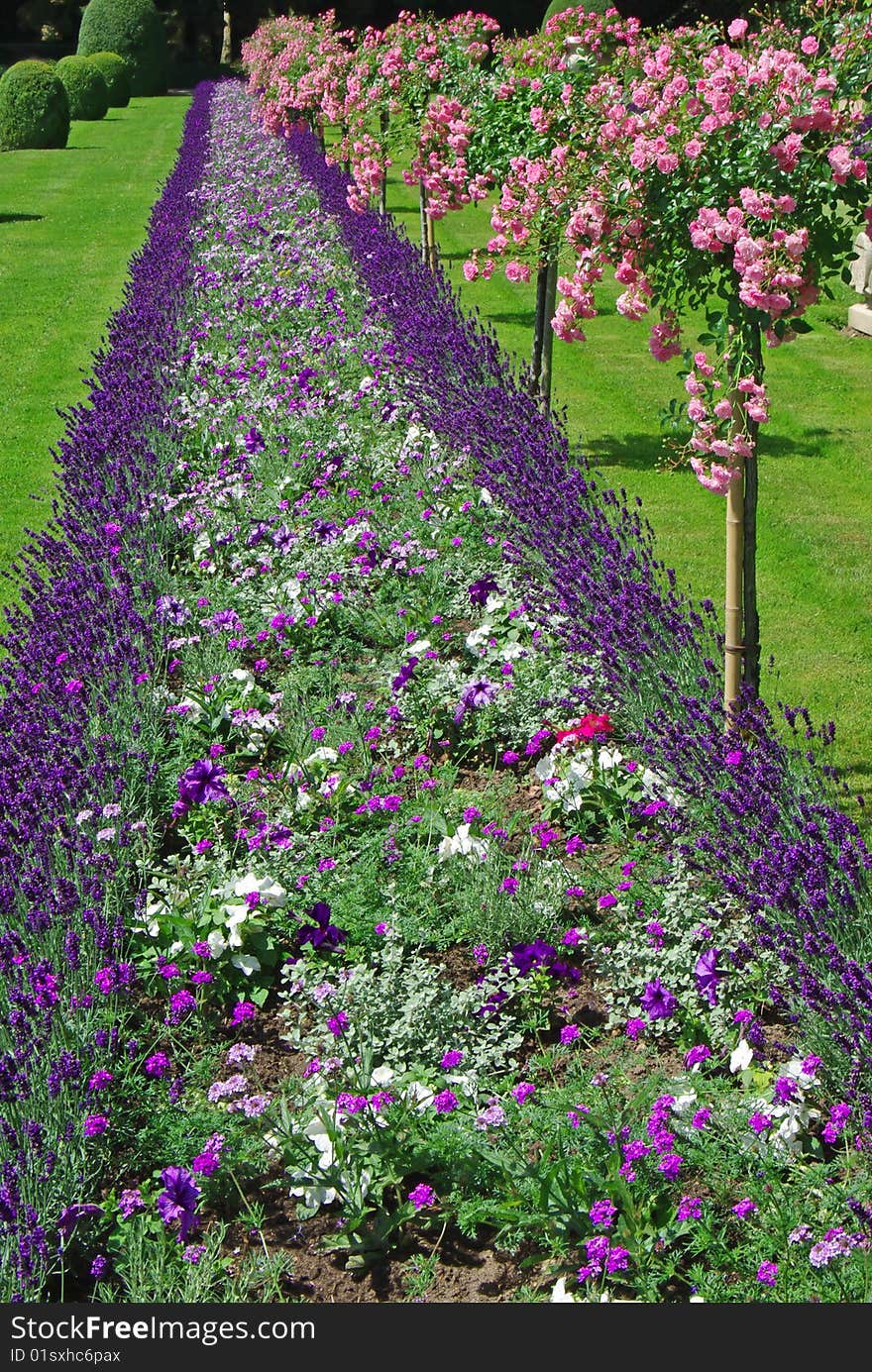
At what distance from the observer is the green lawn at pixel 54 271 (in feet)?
25.0

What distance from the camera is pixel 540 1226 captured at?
8.17ft

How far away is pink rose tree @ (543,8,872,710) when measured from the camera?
3.34m

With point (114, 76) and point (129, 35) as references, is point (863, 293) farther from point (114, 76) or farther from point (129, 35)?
point (129, 35)

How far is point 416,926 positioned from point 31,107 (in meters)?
22.7

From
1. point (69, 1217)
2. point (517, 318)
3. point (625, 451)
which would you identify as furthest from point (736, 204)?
point (517, 318)

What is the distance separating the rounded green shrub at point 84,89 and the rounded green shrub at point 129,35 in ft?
14.6

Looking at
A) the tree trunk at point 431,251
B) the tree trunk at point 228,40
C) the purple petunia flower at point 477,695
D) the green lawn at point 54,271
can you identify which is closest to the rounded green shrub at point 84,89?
the green lawn at point 54,271

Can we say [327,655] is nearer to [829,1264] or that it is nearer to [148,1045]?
[148,1045]

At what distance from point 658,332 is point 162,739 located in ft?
6.15

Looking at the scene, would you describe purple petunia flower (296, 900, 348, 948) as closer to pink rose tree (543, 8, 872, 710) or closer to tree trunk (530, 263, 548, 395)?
pink rose tree (543, 8, 872, 710)

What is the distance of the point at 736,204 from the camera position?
11.5 feet

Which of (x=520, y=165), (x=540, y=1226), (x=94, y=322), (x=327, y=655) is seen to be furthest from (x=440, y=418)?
(x=94, y=322)

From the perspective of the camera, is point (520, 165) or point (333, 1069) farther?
point (520, 165)

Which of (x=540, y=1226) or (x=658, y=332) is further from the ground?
(x=658, y=332)
